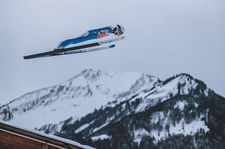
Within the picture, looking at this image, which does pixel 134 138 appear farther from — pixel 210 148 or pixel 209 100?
pixel 209 100

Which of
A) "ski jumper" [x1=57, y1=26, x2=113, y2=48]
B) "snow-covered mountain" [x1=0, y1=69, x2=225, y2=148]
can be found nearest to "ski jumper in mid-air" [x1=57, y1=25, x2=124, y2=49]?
"ski jumper" [x1=57, y1=26, x2=113, y2=48]

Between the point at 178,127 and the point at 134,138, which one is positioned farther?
the point at 178,127

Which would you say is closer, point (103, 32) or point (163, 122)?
point (103, 32)

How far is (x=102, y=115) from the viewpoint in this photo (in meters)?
156

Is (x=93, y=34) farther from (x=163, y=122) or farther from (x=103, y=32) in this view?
(x=163, y=122)

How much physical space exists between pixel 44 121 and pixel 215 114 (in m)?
104

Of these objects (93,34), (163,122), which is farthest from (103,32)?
(163,122)

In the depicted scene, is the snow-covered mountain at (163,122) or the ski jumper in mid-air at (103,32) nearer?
the ski jumper in mid-air at (103,32)

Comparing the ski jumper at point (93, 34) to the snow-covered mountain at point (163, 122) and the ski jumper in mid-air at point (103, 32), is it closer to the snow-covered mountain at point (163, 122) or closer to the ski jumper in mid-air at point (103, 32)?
the ski jumper in mid-air at point (103, 32)

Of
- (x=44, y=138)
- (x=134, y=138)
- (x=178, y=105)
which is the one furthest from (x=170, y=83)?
(x=44, y=138)

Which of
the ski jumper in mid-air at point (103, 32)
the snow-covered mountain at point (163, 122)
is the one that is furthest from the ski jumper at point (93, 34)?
the snow-covered mountain at point (163, 122)

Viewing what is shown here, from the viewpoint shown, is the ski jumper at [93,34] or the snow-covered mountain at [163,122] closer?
the ski jumper at [93,34]

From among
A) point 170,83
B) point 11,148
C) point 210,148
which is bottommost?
point 210,148

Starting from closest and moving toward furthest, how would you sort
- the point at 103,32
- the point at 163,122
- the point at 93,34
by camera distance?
the point at 103,32
the point at 93,34
the point at 163,122
